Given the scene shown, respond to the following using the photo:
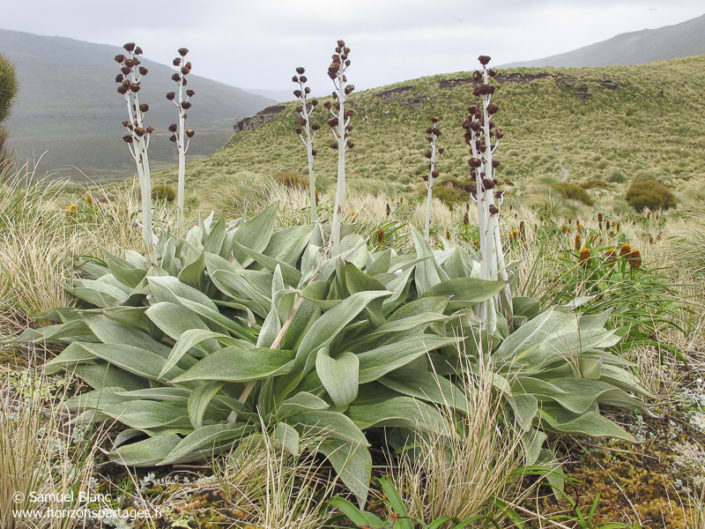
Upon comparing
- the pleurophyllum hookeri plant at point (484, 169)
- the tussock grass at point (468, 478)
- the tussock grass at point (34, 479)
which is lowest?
the tussock grass at point (468, 478)

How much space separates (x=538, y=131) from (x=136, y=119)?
43358 millimetres

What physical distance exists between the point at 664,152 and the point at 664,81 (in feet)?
78.4

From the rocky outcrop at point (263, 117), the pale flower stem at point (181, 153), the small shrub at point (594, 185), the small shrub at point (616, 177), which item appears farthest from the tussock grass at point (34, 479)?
the rocky outcrop at point (263, 117)

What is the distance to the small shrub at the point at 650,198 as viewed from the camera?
1520 centimetres

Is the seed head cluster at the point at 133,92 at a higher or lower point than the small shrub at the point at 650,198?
higher

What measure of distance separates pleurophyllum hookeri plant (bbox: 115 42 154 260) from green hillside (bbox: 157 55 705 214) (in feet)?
75.9

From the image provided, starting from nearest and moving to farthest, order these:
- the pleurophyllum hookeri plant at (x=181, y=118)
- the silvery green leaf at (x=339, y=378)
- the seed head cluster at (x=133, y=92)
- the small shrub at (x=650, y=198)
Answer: the silvery green leaf at (x=339, y=378) < the seed head cluster at (x=133, y=92) < the pleurophyllum hookeri plant at (x=181, y=118) < the small shrub at (x=650, y=198)

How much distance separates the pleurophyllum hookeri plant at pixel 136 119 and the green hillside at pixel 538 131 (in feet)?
75.9

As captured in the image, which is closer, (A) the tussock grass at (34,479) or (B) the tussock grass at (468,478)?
(A) the tussock grass at (34,479)

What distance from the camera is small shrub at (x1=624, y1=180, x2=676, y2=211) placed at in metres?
15.2

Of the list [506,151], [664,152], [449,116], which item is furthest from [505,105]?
[664,152]

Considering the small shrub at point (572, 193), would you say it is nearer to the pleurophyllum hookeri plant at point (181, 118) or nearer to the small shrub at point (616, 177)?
the small shrub at point (616, 177)

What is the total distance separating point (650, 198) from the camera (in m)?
15.5

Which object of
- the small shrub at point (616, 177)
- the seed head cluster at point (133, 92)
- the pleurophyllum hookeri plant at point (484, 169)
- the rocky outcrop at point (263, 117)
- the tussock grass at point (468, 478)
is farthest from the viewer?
the rocky outcrop at point (263, 117)
